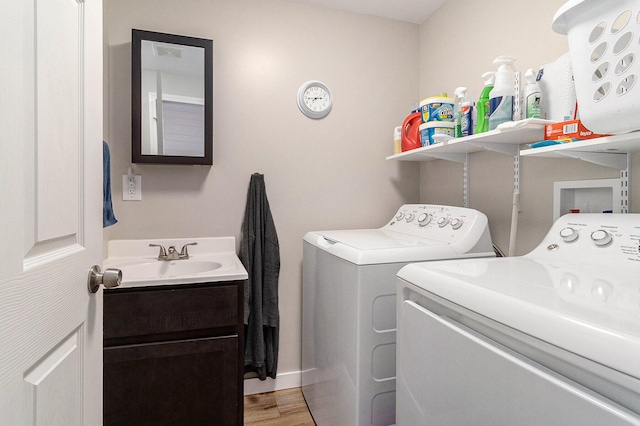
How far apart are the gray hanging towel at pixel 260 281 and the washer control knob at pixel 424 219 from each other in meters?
0.83

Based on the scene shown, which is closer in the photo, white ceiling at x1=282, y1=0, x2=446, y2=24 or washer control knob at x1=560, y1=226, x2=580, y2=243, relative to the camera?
washer control knob at x1=560, y1=226, x2=580, y2=243

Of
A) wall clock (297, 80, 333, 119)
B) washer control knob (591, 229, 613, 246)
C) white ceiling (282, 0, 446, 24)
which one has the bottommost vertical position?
washer control knob (591, 229, 613, 246)

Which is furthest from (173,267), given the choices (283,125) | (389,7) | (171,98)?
(389,7)

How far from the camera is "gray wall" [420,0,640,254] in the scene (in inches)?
58.1

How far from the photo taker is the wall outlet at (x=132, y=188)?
1.87 meters

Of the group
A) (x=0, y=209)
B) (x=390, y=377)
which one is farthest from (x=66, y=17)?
(x=390, y=377)

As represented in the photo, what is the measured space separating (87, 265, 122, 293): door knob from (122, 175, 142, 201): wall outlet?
1126mm

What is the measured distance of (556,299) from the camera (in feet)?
2.21

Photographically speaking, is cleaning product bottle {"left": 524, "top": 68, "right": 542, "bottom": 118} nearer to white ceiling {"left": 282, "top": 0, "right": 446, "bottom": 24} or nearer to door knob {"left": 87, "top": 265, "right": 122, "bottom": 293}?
white ceiling {"left": 282, "top": 0, "right": 446, "bottom": 24}

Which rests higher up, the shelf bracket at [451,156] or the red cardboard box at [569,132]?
the shelf bracket at [451,156]

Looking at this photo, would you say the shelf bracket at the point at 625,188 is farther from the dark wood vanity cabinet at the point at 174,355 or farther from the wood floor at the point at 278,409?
the wood floor at the point at 278,409

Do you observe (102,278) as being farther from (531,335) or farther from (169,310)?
(531,335)

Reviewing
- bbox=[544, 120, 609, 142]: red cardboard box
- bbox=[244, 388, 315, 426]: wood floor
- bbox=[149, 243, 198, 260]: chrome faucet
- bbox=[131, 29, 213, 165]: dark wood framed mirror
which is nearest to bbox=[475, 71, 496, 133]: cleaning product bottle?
bbox=[544, 120, 609, 142]: red cardboard box

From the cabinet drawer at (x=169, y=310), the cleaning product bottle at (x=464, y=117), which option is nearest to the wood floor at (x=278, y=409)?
the cabinet drawer at (x=169, y=310)
